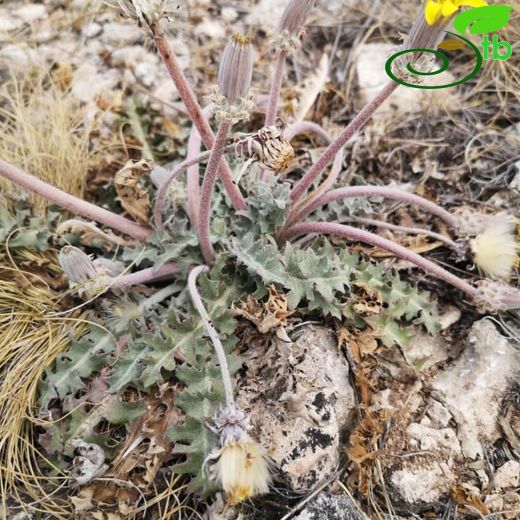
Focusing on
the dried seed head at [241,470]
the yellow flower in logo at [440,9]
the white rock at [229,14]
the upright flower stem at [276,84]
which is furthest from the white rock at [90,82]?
the dried seed head at [241,470]

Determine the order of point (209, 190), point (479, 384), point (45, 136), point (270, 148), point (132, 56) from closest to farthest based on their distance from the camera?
point (270, 148) < point (209, 190) < point (479, 384) < point (45, 136) < point (132, 56)

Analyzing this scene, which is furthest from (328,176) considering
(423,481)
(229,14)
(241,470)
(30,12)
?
(30,12)

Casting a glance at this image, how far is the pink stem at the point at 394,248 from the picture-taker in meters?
2.56

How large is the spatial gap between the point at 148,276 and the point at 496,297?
1.62m

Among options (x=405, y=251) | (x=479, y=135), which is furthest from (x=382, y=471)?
(x=479, y=135)

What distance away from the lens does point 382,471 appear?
7.35ft

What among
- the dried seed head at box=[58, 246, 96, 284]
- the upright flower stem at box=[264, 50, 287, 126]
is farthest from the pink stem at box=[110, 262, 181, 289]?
the upright flower stem at box=[264, 50, 287, 126]

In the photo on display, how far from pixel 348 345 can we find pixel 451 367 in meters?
0.51

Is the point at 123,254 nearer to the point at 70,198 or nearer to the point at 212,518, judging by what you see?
the point at 70,198

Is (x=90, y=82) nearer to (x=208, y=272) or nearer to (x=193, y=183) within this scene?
(x=193, y=183)

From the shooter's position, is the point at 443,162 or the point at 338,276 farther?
the point at 443,162

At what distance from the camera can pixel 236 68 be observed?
6.07 feet

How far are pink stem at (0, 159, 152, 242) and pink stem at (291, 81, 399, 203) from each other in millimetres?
792

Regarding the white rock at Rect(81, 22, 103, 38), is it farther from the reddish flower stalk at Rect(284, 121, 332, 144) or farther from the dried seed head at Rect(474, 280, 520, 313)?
the dried seed head at Rect(474, 280, 520, 313)
